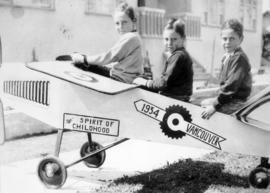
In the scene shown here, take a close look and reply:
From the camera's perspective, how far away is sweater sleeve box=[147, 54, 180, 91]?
325 centimetres

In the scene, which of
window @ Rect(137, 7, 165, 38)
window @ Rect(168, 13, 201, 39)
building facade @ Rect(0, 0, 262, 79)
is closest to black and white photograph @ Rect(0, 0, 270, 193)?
building facade @ Rect(0, 0, 262, 79)

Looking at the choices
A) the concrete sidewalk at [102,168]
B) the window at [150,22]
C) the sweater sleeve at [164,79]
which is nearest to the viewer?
the sweater sleeve at [164,79]

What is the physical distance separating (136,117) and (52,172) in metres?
0.93

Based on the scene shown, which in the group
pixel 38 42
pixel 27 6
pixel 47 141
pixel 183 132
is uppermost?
pixel 27 6

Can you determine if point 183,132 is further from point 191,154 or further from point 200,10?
point 200,10

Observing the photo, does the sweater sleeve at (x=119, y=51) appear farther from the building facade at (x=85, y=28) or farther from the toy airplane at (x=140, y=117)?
the building facade at (x=85, y=28)

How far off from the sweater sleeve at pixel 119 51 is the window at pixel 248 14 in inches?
567

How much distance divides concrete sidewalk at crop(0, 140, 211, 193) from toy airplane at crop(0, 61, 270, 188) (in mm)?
361

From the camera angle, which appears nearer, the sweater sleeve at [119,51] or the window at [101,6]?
the sweater sleeve at [119,51]

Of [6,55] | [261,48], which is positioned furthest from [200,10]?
[6,55]

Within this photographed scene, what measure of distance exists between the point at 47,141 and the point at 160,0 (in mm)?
9450

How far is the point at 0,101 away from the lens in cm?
373

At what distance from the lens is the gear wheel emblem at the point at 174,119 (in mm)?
3152

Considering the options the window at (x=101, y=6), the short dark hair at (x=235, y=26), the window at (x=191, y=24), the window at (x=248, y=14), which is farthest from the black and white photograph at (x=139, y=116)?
the window at (x=248, y=14)
